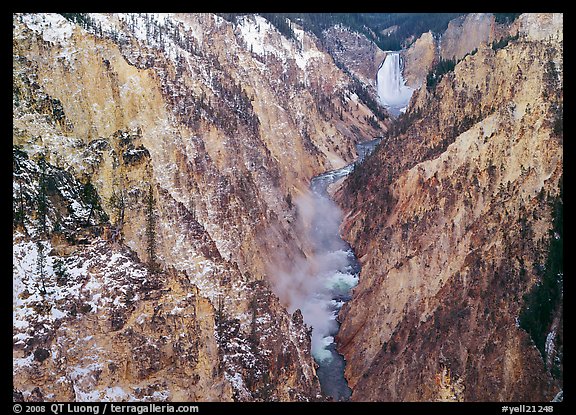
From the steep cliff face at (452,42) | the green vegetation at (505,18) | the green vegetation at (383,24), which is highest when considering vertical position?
the green vegetation at (383,24)

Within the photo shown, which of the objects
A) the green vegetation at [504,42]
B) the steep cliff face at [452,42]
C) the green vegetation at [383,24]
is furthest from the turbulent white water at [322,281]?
the green vegetation at [383,24]

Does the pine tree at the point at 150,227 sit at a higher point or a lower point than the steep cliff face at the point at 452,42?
lower

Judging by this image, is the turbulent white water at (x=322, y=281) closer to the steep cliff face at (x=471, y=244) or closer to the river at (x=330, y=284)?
the river at (x=330, y=284)

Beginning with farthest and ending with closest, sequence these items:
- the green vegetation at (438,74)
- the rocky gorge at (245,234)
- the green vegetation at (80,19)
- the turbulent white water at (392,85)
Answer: the turbulent white water at (392,85) → the green vegetation at (438,74) → the green vegetation at (80,19) → the rocky gorge at (245,234)

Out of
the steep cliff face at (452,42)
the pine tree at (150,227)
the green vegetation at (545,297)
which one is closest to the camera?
the green vegetation at (545,297)
